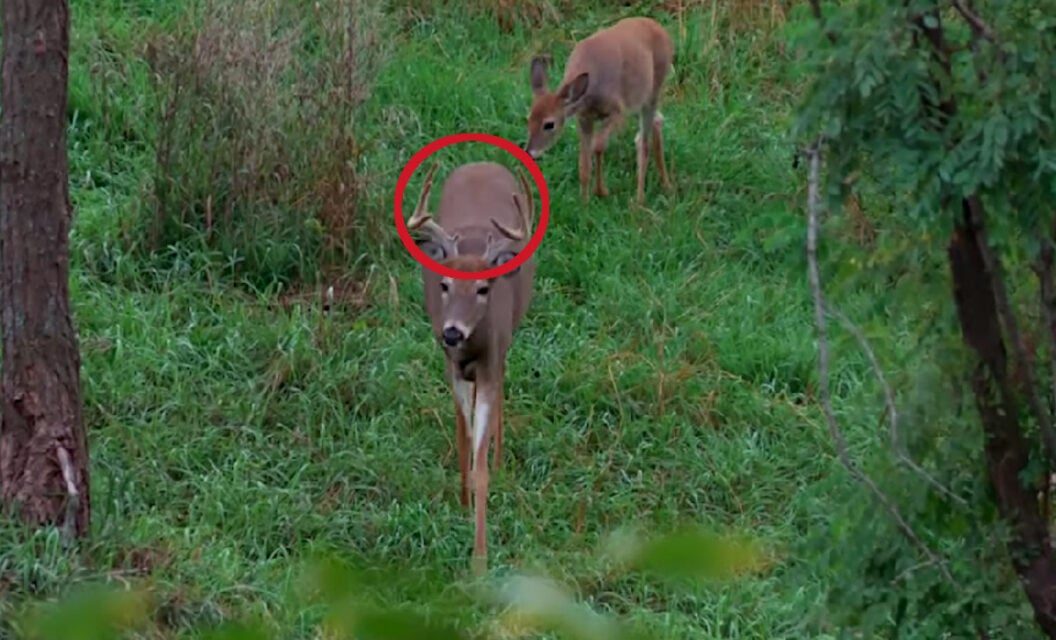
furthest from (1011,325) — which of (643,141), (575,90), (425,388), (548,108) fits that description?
(575,90)

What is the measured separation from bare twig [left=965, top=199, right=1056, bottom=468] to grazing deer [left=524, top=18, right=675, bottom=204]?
5.83 meters

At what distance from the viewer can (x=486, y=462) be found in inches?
293

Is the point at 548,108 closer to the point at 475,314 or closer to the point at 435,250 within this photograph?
the point at 435,250

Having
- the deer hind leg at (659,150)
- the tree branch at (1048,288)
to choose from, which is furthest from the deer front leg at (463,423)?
the tree branch at (1048,288)

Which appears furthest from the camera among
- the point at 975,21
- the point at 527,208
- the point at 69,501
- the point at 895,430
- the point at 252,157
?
the point at 252,157

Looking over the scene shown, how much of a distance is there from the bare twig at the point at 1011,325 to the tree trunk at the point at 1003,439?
30 mm

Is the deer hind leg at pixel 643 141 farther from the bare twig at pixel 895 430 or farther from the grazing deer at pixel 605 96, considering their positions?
the bare twig at pixel 895 430

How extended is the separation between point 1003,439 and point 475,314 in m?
3.19

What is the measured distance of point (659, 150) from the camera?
428 inches

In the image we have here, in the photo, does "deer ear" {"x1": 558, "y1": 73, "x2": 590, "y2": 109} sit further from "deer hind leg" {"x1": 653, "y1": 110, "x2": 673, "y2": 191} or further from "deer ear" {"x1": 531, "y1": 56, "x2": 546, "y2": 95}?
"deer hind leg" {"x1": 653, "y1": 110, "x2": 673, "y2": 191}

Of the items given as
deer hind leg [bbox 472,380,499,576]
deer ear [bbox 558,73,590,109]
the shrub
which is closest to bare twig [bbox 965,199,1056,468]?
deer hind leg [bbox 472,380,499,576]

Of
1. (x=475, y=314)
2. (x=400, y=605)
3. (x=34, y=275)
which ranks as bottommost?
(x=475, y=314)

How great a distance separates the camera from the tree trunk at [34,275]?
6.59 m

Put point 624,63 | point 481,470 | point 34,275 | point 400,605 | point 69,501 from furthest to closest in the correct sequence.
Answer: point 624,63 < point 481,470 < point 34,275 < point 69,501 < point 400,605
